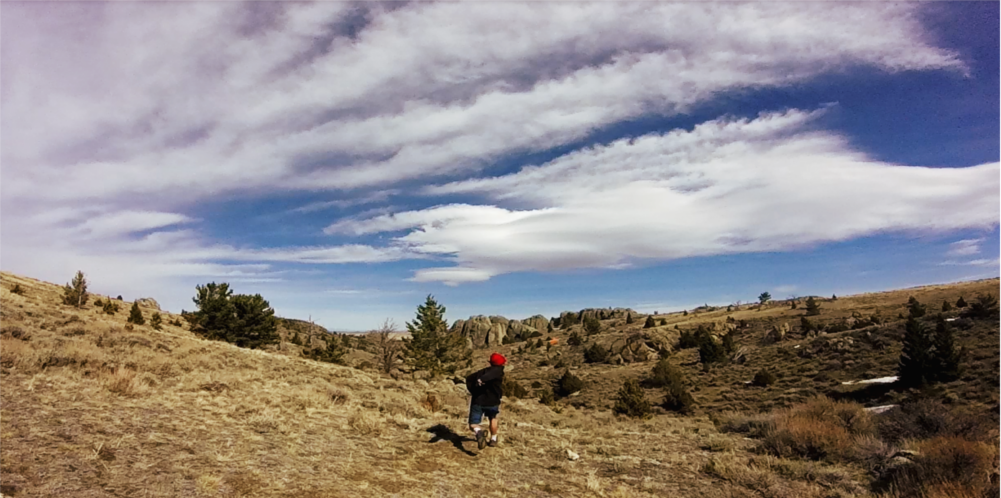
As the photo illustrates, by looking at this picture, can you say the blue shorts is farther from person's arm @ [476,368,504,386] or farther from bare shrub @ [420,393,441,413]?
bare shrub @ [420,393,441,413]

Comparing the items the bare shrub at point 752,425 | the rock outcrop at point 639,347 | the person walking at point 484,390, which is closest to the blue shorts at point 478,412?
the person walking at point 484,390

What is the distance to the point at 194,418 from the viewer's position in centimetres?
1012

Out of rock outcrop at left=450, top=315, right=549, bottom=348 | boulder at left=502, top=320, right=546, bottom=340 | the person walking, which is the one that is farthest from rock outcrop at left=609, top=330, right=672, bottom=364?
the person walking

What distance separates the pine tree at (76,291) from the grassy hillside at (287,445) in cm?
3356

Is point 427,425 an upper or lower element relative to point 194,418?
lower

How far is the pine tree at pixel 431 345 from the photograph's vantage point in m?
47.2

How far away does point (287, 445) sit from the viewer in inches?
374

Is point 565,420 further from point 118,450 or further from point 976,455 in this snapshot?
point 118,450

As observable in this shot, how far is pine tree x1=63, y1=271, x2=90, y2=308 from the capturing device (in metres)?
43.4

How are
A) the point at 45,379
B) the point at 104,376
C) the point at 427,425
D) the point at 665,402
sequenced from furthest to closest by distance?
the point at 665,402 < the point at 427,425 < the point at 104,376 < the point at 45,379

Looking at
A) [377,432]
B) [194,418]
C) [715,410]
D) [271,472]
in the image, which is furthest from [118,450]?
[715,410]

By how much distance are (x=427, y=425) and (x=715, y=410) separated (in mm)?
28027

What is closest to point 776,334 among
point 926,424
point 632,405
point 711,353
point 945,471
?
point 711,353

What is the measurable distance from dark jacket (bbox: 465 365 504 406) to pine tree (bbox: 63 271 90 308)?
49.7 metres
